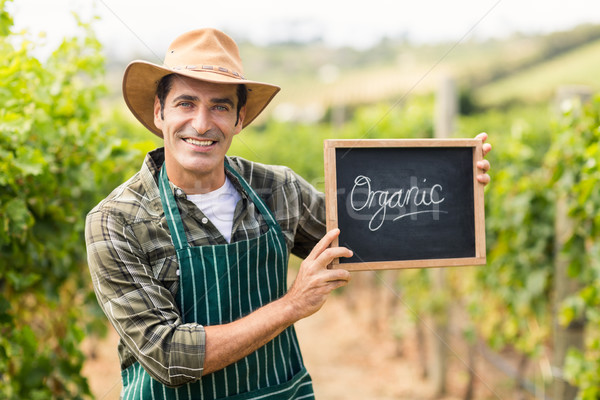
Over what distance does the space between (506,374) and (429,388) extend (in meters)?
0.75

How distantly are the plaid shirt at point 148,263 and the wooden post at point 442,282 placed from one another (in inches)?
139

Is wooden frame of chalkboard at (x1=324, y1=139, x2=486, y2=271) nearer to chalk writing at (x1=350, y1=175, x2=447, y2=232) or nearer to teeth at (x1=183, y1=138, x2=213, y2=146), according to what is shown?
chalk writing at (x1=350, y1=175, x2=447, y2=232)

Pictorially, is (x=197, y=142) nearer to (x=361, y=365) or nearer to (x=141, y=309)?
(x=141, y=309)

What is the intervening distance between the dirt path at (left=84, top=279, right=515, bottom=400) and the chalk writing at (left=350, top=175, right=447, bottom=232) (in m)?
3.40

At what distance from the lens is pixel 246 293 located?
1.63m

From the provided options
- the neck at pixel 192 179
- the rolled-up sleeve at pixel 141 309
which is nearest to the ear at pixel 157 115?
the neck at pixel 192 179

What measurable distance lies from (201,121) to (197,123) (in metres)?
0.01

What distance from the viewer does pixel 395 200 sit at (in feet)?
5.74

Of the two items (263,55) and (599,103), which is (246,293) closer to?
(599,103)

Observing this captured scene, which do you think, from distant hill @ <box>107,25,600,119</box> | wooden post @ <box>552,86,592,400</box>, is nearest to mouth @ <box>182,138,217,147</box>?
wooden post @ <box>552,86,592,400</box>

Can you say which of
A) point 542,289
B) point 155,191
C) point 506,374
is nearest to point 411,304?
point 506,374

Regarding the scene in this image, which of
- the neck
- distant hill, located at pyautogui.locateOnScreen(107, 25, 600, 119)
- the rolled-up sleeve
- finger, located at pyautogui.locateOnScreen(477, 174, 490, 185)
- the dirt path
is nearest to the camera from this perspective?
the rolled-up sleeve

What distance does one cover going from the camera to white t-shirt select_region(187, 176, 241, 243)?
1.66 metres

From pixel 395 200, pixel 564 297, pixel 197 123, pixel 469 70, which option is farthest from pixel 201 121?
pixel 469 70
